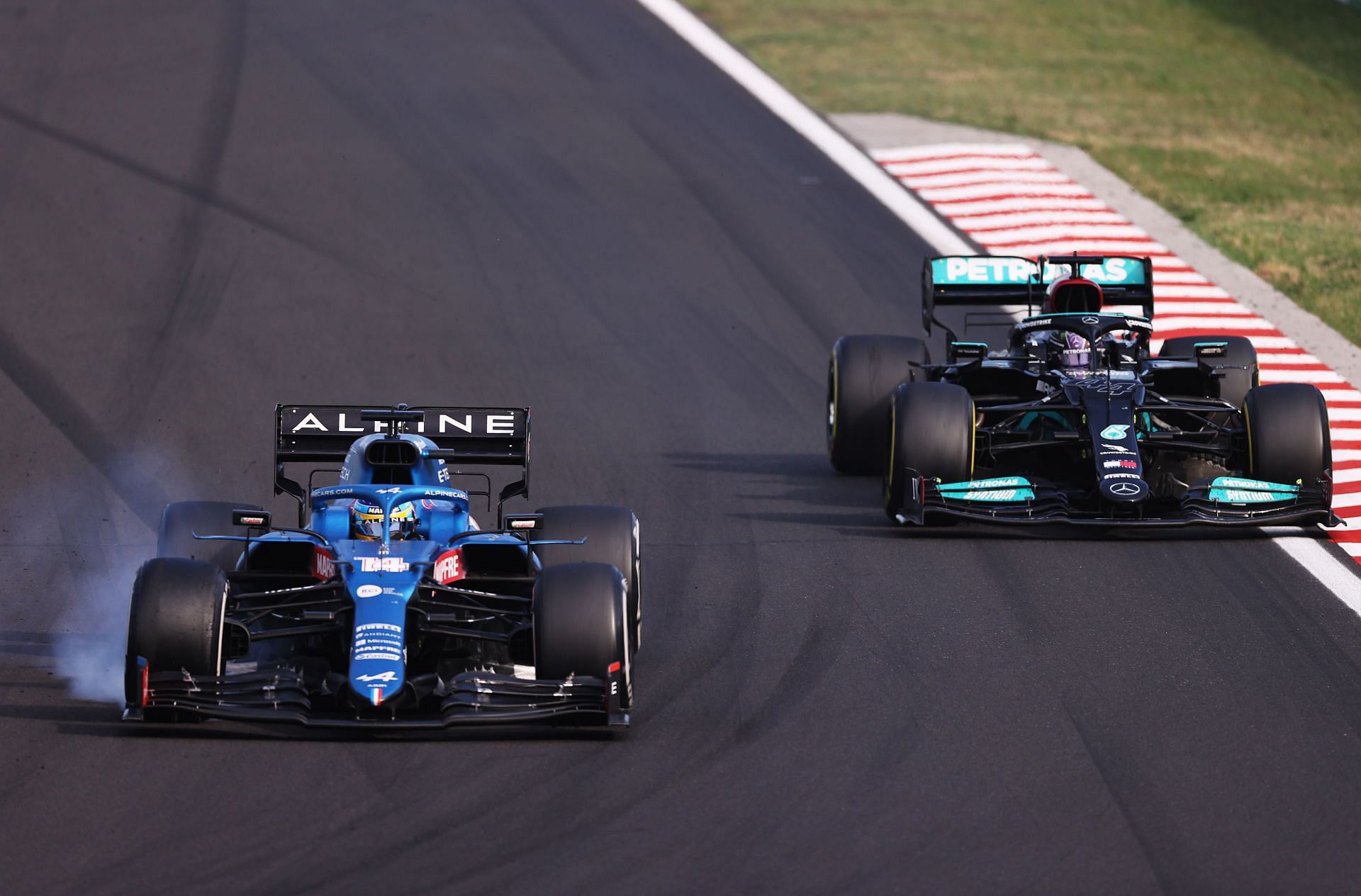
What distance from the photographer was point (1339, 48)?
1422 inches

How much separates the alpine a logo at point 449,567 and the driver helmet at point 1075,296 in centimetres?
730

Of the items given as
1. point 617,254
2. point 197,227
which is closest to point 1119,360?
point 617,254

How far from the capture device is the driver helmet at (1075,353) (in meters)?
16.6

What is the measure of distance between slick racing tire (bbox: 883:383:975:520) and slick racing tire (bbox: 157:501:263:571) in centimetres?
509

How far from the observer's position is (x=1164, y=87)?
3378 cm

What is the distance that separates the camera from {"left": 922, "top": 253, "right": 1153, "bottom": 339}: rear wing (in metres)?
17.9

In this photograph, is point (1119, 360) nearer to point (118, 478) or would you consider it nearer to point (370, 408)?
point (370, 408)

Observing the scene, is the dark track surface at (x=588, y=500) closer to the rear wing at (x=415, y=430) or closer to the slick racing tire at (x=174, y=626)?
the slick racing tire at (x=174, y=626)

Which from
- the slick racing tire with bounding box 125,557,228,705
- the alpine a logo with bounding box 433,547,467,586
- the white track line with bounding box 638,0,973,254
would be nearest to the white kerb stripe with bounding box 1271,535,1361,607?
the alpine a logo with bounding box 433,547,467,586

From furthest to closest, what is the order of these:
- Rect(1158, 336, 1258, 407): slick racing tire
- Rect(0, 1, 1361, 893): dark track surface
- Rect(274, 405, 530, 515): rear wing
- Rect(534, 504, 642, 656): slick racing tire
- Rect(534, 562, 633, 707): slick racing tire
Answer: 1. Rect(1158, 336, 1258, 407): slick racing tire
2. Rect(274, 405, 530, 515): rear wing
3. Rect(534, 504, 642, 656): slick racing tire
4. Rect(534, 562, 633, 707): slick racing tire
5. Rect(0, 1, 1361, 893): dark track surface

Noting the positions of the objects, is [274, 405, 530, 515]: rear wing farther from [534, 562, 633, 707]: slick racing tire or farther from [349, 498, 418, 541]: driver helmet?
[534, 562, 633, 707]: slick racing tire

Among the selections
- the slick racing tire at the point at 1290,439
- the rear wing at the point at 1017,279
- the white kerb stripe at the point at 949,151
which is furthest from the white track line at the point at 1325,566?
the white kerb stripe at the point at 949,151

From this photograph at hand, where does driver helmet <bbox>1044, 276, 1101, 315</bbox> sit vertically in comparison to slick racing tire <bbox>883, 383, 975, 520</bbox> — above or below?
above

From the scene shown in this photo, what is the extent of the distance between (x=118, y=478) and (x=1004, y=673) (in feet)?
26.3
